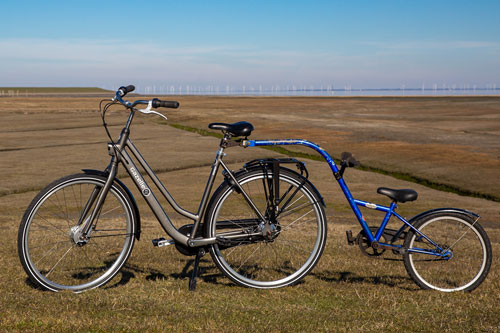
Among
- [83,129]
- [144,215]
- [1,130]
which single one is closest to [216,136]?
[83,129]

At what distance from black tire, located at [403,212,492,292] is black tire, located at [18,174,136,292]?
8.79 ft

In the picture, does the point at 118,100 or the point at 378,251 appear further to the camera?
the point at 378,251

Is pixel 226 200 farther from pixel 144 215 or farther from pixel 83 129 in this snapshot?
pixel 83 129

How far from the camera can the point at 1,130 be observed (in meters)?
26.8

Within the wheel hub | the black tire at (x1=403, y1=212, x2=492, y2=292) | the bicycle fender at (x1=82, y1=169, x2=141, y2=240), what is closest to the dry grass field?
the black tire at (x1=403, y1=212, x2=492, y2=292)

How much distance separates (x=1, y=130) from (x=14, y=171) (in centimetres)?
1385

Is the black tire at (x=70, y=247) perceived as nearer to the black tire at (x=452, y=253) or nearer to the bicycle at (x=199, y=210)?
the bicycle at (x=199, y=210)

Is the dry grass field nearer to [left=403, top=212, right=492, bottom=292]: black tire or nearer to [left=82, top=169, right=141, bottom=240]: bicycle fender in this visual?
[left=403, top=212, right=492, bottom=292]: black tire

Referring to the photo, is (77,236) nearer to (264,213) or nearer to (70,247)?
(70,247)

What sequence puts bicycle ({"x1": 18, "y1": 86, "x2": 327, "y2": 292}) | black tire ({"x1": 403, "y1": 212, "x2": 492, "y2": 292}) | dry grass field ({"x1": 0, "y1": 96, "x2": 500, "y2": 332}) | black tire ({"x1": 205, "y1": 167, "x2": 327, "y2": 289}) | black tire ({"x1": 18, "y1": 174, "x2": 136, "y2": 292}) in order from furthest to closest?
black tire ({"x1": 403, "y1": 212, "x2": 492, "y2": 292}), black tire ({"x1": 205, "y1": 167, "x2": 327, "y2": 289}), bicycle ({"x1": 18, "y1": 86, "x2": 327, "y2": 292}), black tire ({"x1": 18, "y1": 174, "x2": 136, "y2": 292}), dry grass field ({"x1": 0, "y1": 96, "x2": 500, "y2": 332})

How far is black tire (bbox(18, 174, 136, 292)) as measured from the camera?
486 centimetres

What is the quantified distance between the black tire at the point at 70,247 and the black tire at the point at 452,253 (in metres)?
2.68

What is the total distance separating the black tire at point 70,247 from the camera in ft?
15.9

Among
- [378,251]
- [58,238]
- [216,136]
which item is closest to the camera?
[378,251]
